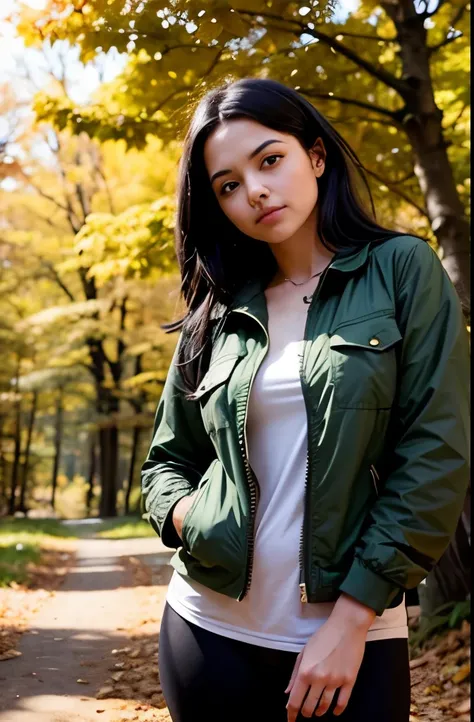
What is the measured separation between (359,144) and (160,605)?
3297 mm

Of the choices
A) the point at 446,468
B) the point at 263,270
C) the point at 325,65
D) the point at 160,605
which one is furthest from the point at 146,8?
the point at 160,605

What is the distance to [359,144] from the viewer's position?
15.9ft

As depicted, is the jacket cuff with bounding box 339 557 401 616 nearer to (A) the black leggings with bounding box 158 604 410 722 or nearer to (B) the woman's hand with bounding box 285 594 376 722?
(B) the woman's hand with bounding box 285 594 376 722

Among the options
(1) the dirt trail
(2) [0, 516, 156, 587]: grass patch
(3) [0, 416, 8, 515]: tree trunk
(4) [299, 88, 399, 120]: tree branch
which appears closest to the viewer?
(1) the dirt trail

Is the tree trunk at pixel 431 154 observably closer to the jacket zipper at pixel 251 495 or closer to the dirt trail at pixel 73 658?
the dirt trail at pixel 73 658

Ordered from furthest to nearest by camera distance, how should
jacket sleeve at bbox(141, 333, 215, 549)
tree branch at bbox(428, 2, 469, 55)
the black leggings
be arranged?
tree branch at bbox(428, 2, 469, 55)
jacket sleeve at bbox(141, 333, 215, 549)
the black leggings

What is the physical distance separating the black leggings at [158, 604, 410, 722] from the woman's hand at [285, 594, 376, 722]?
0.27 ft

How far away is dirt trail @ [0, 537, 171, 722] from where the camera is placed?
2.37 m

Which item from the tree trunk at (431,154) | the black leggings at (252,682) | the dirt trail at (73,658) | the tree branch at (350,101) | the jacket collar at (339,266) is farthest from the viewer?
the tree trunk at (431,154)

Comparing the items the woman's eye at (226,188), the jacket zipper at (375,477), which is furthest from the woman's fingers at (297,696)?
the woman's eye at (226,188)

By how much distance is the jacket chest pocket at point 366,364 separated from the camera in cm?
138

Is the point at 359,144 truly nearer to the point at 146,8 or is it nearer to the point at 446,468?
the point at 146,8

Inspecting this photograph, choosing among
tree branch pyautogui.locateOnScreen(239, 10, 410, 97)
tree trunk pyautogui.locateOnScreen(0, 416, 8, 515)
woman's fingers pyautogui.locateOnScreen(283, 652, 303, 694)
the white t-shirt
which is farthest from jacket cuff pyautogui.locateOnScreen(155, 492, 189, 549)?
tree trunk pyautogui.locateOnScreen(0, 416, 8, 515)

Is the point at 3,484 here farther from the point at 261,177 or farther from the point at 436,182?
the point at 261,177
